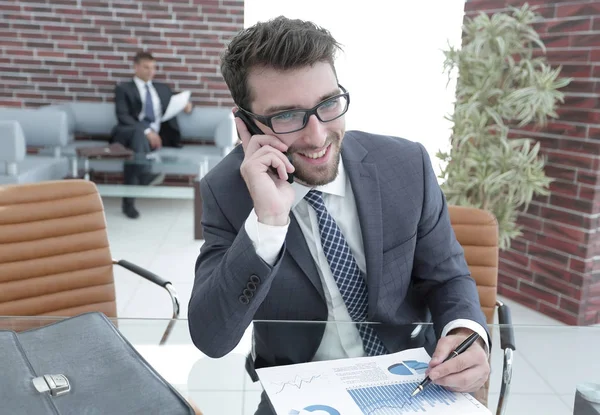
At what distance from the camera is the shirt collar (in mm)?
1487

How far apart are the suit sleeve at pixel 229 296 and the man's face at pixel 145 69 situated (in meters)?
5.37

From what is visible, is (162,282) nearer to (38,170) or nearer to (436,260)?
(436,260)

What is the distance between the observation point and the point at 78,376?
0.92 metres

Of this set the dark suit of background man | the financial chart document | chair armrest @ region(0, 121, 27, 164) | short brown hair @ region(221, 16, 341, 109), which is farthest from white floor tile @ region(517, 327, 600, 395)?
the dark suit of background man

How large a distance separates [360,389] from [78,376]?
0.53 m

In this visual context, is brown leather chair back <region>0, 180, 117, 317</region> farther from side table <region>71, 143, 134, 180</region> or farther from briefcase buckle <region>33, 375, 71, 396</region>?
side table <region>71, 143, 134, 180</region>

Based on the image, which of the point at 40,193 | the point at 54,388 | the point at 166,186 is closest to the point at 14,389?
the point at 54,388

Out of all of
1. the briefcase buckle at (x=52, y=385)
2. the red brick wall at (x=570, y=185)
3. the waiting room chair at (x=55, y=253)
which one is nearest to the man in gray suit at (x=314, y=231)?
the briefcase buckle at (x=52, y=385)

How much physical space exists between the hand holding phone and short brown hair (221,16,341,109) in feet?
0.42

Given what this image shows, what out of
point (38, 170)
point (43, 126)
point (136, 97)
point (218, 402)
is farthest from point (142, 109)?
point (218, 402)

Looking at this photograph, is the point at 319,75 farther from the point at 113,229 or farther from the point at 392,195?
the point at 113,229

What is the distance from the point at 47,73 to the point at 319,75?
640cm

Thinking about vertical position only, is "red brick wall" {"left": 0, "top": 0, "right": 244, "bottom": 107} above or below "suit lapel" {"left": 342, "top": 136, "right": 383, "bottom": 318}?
above

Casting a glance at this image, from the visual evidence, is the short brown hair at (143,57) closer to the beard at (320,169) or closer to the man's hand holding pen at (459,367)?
the beard at (320,169)
